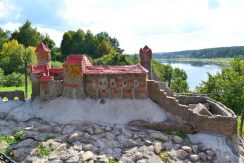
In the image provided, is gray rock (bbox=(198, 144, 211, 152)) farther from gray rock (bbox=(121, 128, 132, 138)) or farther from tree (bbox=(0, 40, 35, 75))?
tree (bbox=(0, 40, 35, 75))

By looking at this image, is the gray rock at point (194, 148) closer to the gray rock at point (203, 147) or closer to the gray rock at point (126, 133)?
the gray rock at point (203, 147)

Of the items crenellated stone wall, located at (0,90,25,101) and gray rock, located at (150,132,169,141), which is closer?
gray rock, located at (150,132,169,141)

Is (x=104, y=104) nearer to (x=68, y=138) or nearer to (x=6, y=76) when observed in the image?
(x=68, y=138)

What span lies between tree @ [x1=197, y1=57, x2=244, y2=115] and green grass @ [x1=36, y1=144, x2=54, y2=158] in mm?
26908

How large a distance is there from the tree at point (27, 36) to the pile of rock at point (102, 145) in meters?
54.7

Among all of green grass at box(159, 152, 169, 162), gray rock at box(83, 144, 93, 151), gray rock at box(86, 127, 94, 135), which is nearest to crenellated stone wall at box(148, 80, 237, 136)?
green grass at box(159, 152, 169, 162)

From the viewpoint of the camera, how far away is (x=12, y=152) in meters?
25.2

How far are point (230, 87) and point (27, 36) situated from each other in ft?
162

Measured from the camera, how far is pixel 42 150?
25.3 meters

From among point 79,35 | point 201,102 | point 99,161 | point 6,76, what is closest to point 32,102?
point 99,161

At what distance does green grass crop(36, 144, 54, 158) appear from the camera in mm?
24992

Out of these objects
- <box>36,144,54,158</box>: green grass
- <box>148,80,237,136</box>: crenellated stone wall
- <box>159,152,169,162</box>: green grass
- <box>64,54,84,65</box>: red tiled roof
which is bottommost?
<box>159,152,169,162</box>: green grass

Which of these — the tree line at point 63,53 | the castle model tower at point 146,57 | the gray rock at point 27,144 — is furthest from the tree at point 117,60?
the gray rock at point 27,144

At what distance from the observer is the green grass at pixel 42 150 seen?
25.0 meters
